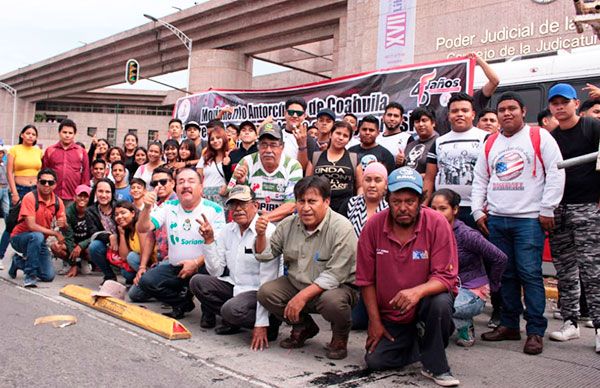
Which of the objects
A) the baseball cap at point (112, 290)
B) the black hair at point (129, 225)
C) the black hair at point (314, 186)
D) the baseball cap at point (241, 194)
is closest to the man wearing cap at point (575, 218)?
the black hair at point (314, 186)

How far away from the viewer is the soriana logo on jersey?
23.1 ft

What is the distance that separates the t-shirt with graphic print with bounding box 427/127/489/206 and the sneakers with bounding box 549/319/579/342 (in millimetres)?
1349

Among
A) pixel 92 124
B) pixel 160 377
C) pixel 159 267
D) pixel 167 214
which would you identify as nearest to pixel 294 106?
pixel 167 214

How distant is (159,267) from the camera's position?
5156 mm

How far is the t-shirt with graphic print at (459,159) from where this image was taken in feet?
17.0

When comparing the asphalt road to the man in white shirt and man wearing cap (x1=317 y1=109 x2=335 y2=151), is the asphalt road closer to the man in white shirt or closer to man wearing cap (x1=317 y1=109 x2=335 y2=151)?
the man in white shirt

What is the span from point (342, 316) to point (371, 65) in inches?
725

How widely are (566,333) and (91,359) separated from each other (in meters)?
3.64

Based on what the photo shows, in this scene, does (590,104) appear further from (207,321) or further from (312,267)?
(207,321)

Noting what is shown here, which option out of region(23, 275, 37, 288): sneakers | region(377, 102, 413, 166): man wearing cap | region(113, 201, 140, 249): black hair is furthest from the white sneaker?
region(23, 275, 37, 288): sneakers

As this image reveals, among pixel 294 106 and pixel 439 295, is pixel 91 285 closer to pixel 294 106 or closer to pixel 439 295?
pixel 294 106

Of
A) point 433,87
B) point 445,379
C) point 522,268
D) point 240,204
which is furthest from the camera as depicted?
point 433,87

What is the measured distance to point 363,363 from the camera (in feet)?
12.7

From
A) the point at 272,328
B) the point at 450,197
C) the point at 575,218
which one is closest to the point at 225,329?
the point at 272,328
